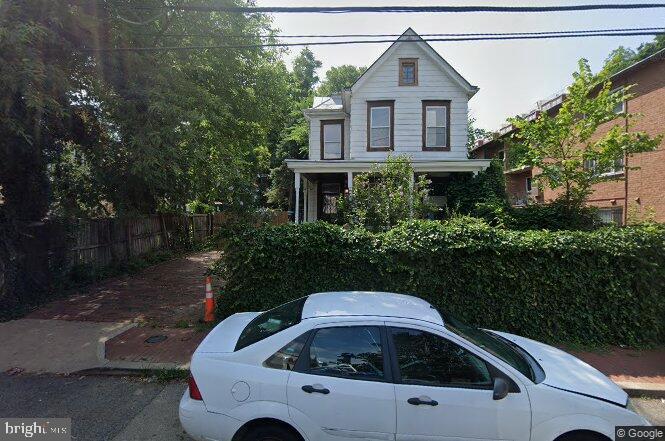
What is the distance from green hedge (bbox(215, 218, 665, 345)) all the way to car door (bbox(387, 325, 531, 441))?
10.7ft

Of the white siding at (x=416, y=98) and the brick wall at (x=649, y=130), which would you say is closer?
the brick wall at (x=649, y=130)

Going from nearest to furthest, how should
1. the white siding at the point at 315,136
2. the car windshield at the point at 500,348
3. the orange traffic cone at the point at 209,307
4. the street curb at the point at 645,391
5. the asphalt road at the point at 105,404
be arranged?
1. the car windshield at the point at 500,348
2. the asphalt road at the point at 105,404
3. the street curb at the point at 645,391
4. the orange traffic cone at the point at 209,307
5. the white siding at the point at 315,136

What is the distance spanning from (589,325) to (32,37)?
11187 millimetres

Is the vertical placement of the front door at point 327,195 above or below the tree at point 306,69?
below

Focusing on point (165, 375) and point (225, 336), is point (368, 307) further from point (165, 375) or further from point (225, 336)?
point (165, 375)

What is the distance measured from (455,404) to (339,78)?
39.6 metres

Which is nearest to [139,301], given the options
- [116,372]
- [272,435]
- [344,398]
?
[116,372]

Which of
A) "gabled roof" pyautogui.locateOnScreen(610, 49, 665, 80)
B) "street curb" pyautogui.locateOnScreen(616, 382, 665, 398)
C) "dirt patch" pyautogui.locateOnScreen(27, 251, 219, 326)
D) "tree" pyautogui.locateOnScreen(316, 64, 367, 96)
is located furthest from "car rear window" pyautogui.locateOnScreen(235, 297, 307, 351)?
"tree" pyautogui.locateOnScreen(316, 64, 367, 96)

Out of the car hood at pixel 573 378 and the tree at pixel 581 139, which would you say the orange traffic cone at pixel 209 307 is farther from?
the tree at pixel 581 139

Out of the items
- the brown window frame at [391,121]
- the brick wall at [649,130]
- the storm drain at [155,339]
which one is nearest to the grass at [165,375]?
the storm drain at [155,339]

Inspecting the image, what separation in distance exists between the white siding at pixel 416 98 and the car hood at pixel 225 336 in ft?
39.7

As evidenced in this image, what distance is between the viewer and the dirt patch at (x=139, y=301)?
7.41 meters

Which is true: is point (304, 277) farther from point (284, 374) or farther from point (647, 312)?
point (647, 312)

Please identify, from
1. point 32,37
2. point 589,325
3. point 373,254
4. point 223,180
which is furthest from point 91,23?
point 589,325
